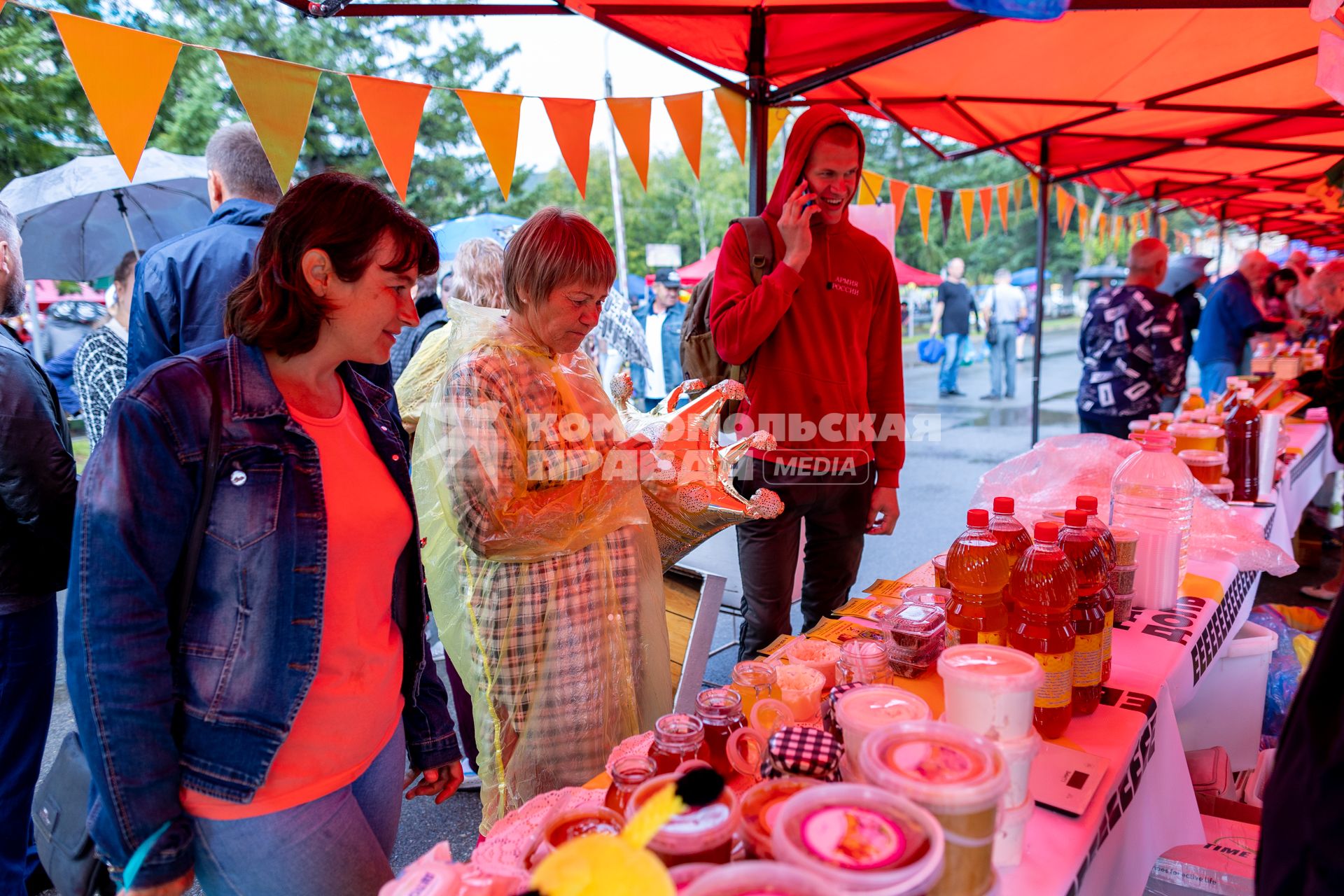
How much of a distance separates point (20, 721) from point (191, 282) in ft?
4.16

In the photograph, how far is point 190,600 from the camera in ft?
3.95

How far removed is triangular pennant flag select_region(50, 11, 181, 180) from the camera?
230 centimetres

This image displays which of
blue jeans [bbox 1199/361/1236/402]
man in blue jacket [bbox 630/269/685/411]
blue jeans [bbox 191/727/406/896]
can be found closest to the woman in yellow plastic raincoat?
blue jeans [bbox 191/727/406/896]

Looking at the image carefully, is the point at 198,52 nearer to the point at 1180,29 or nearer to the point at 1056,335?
the point at 1180,29

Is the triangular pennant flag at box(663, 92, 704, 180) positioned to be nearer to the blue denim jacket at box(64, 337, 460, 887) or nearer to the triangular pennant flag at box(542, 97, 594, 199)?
the triangular pennant flag at box(542, 97, 594, 199)

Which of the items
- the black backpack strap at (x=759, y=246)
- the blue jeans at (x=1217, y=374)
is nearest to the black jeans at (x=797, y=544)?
the black backpack strap at (x=759, y=246)

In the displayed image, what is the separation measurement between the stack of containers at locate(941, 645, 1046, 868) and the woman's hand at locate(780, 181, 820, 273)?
1.53m

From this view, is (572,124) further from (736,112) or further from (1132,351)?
(1132,351)

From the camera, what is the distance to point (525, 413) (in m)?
1.81

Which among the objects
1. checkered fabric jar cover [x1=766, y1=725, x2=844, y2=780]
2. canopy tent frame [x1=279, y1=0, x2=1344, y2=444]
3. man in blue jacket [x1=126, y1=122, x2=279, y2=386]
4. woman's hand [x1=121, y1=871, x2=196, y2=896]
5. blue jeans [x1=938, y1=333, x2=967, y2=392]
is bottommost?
blue jeans [x1=938, y1=333, x2=967, y2=392]

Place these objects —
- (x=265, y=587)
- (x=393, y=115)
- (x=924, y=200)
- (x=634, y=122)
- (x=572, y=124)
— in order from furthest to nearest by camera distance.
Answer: (x=924, y=200) < (x=634, y=122) < (x=572, y=124) < (x=393, y=115) < (x=265, y=587)

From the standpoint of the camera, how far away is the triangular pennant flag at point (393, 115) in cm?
294

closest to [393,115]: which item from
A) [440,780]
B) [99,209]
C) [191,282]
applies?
[191,282]

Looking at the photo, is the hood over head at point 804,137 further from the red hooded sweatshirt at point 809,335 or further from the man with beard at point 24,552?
the man with beard at point 24,552
